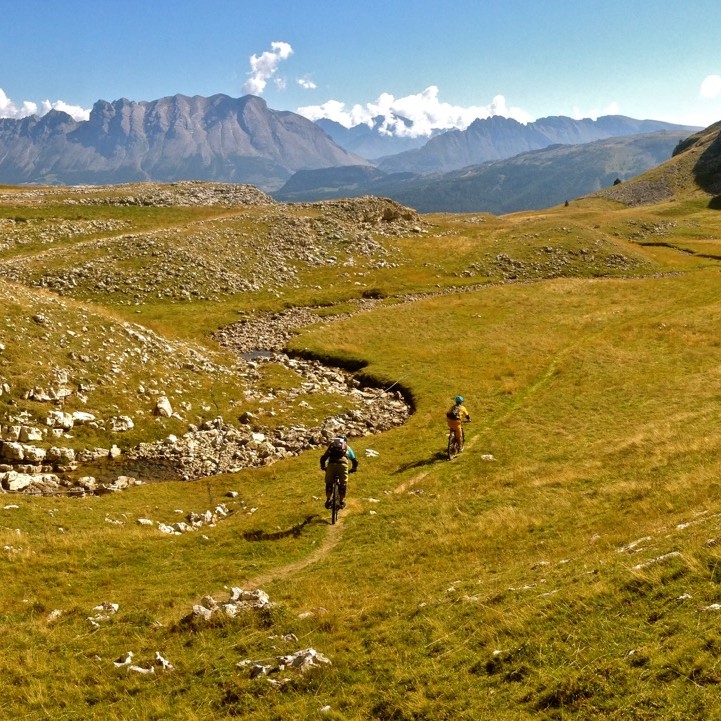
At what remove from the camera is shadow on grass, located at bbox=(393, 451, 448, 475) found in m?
30.3

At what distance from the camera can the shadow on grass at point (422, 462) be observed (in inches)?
1192

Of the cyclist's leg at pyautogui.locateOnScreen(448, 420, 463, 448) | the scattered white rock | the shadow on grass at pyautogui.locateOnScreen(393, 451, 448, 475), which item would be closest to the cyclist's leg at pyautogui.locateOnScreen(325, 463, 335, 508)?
the shadow on grass at pyautogui.locateOnScreen(393, 451, 448, 475)

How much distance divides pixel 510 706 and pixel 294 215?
93351mm

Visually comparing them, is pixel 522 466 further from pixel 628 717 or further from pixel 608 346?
pixel 608 346

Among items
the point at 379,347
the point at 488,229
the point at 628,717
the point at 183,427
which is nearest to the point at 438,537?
the point at 628,717

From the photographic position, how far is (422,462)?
31062 mm

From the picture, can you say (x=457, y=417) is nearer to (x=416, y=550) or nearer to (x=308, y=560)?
(x=416, y=550)

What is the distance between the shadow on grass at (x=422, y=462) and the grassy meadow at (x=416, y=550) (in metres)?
0.20

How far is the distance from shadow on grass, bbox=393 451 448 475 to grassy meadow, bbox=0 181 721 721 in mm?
197

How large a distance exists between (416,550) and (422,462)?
37.1 ft

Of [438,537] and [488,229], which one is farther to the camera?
[488,229]

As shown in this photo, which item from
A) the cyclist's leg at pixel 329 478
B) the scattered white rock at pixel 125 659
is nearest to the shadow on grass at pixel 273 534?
the cyclist's leg at pixel 329 478

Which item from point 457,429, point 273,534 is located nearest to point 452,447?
point 457,429

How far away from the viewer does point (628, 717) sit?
869 centimetres
